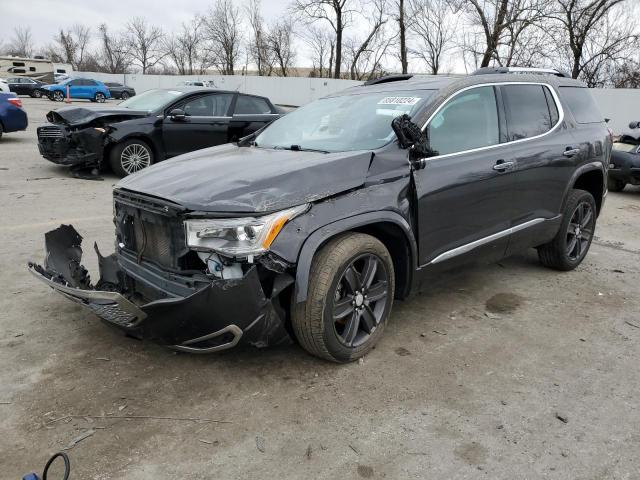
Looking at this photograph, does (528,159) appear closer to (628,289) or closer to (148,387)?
(628,289)

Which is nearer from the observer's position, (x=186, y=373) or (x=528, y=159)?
(x=186, y=373)

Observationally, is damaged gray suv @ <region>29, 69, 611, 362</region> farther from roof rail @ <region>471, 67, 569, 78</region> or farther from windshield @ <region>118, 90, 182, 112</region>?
windshield @ <region>118, 90, 182, 112</region>

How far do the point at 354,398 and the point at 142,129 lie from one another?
744cm

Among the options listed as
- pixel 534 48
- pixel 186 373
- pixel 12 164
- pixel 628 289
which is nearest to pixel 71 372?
pixel 186 373

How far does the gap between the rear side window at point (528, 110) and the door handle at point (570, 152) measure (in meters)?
0.26

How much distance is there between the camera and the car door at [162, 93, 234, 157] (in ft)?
30.7

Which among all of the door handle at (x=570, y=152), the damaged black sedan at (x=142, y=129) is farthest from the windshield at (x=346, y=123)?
the damaged black sedan at (x=142, y=129)

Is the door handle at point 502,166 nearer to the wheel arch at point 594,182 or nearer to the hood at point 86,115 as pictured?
the wheel arch at point 594,182

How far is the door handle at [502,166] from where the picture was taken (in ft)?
13.2

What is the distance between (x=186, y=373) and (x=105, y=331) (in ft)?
2.86

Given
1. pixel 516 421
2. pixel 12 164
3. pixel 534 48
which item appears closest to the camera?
pixel 516 421

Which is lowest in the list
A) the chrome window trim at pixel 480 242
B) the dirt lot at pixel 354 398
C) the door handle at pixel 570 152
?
the dirt lot at pixel 354 398

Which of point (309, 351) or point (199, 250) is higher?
point (199, 250)

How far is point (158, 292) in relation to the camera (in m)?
3.11
